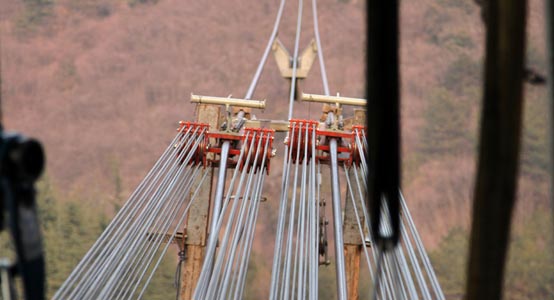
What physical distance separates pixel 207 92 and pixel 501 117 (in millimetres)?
50265

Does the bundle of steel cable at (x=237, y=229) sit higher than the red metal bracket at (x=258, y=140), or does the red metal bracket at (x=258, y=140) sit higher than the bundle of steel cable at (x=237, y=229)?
the red metal bracket at (x=258, y=140)

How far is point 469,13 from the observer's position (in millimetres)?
57062

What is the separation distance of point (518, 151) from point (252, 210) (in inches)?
230

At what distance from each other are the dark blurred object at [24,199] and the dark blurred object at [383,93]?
689 millimetres

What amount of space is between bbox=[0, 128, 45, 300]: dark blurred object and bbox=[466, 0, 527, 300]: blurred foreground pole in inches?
35.6

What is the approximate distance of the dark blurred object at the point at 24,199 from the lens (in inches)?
82.3

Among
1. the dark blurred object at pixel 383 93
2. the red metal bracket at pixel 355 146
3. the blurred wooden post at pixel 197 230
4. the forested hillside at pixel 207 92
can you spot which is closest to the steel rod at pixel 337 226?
the red metal bracket at pixel 355 146

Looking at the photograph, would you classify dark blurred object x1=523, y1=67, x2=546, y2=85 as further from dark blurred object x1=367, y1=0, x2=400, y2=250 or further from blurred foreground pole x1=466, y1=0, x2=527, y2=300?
dark blurred object x1=367, y1=0, x2=400, y2=250

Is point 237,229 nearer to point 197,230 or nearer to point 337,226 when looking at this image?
point 337,226

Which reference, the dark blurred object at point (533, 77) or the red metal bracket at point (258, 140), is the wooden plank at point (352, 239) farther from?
the dark blurred object at point (533, 77)

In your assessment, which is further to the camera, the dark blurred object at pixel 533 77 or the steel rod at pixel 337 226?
the steel rod at pixel 337 226

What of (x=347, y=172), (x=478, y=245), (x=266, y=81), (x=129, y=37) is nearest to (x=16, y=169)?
(x=478, y=245)

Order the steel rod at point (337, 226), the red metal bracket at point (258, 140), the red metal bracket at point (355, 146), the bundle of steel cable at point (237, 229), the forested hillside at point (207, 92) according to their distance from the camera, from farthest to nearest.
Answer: the forested hillside at point (207, 92) → the red metal bracket at point (258, 140) → the red metal bracket at point (355, 146) → the steel rod at point (337, 226) → the bundle of steel cable at point (237, 229)

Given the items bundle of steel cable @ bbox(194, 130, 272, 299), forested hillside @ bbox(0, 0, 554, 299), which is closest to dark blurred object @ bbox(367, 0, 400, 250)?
bundle of steel cable @ bbox(194, 130, 272, 299)
